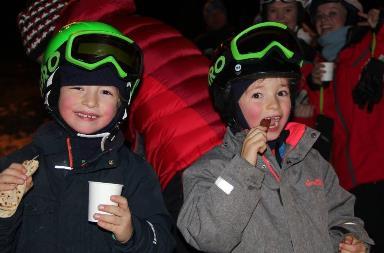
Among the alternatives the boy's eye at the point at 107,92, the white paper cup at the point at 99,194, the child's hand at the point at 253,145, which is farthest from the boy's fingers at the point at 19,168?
the child's hand at the point at 253,145

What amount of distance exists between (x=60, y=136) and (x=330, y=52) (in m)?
2.95

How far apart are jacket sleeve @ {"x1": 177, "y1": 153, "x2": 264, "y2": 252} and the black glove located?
6.56ft

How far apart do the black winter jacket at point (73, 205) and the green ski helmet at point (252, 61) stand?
707 millimetres

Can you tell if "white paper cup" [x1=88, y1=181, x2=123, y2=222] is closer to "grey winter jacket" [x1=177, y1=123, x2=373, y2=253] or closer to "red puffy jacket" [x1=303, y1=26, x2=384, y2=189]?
"grey winter jacket" [x1=177, y1=123, x2=373, y2=253]

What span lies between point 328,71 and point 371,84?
0.51 meters

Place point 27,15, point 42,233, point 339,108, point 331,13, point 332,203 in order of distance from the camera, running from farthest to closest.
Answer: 1. point 331,13
2. point 339,108
3. point 27,15
4. point 332,203
5. point 42,233

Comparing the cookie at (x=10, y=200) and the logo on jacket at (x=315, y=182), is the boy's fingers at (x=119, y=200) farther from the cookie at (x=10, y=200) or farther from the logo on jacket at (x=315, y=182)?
the logo on jacket at (x=315, y=182)

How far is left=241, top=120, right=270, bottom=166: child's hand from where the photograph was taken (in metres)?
2.92

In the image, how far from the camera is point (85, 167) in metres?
3.02

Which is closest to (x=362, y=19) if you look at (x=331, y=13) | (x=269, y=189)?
(x=331, y=13)

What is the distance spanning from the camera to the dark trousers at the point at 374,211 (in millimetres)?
4414

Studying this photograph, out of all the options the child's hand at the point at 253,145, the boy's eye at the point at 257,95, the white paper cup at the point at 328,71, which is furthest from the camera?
the white paper cup at the point at 328,71

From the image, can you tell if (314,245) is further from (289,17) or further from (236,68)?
(289,17)

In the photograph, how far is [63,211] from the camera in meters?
2.91
